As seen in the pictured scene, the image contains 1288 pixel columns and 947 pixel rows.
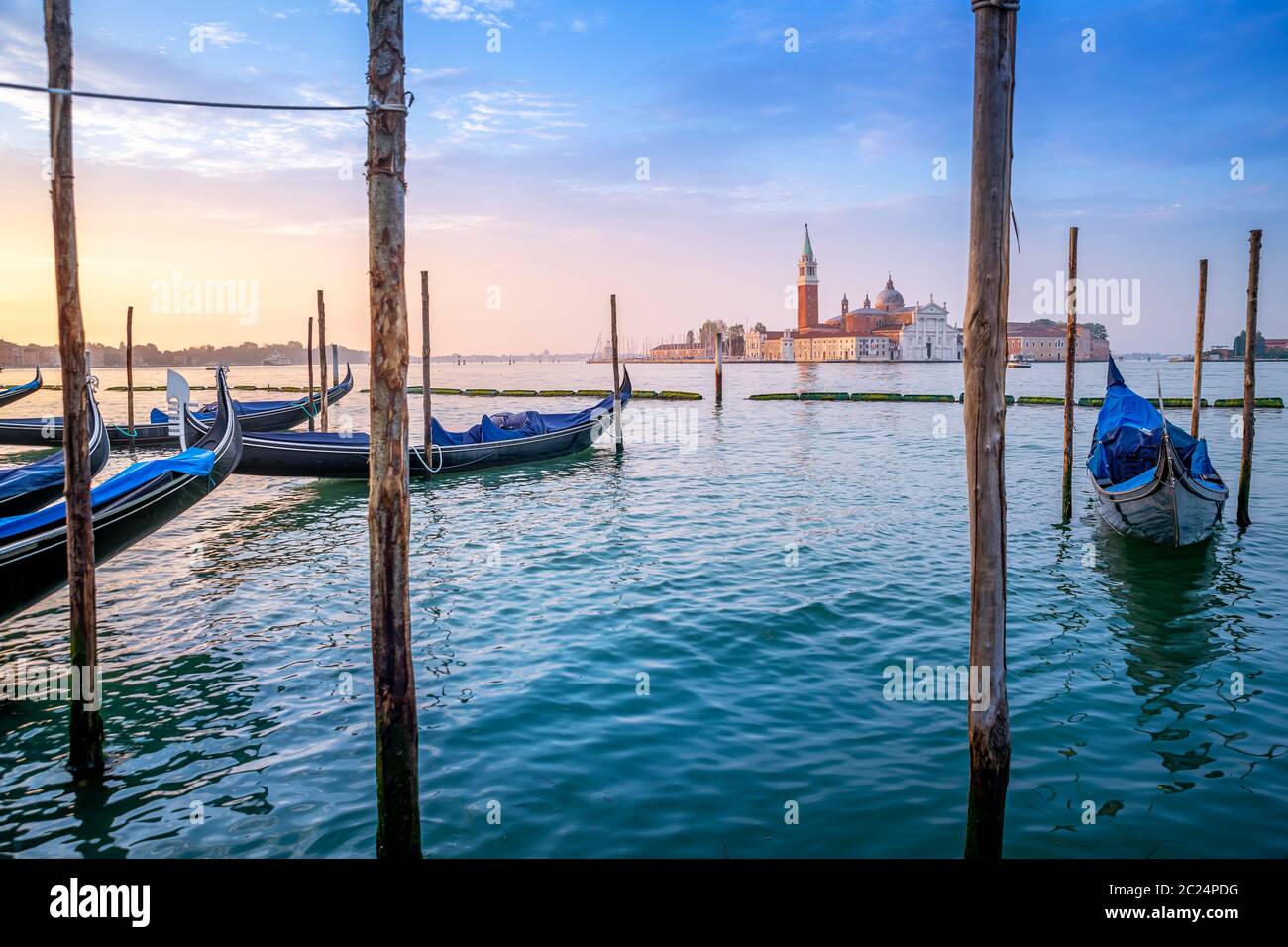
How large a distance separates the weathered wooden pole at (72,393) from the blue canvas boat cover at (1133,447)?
1038 cm

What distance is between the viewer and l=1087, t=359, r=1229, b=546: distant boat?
A: 9703 millimetres

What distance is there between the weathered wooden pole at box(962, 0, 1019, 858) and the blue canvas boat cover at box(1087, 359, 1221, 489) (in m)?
7.98

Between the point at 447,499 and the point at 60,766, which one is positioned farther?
the point at 447,499

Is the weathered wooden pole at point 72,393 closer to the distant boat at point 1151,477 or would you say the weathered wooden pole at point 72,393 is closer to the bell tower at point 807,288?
Answer: the distant boat at point 1151,477

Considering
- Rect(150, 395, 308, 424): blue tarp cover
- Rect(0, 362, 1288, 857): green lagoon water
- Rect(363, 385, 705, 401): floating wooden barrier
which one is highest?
Rect(363, 385, 705, 401): floating wooden barrier

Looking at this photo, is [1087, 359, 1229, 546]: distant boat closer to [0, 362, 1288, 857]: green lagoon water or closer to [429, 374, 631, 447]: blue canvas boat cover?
[0, 362, 1288, 857]: green lagoon water

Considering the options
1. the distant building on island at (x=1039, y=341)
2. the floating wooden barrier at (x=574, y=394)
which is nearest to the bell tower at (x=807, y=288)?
the distant building on island at (x=1039, y=341)

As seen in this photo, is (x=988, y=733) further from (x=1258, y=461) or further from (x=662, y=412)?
(x=662, y=412)

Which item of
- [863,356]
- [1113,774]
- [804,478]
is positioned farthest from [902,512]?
[863,356]

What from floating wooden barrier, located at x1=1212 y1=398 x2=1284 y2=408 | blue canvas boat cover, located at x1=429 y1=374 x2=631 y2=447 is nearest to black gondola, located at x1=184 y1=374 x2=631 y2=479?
blue canvas boat cover, located at x1=429 y1=374 x2=631 y2=447

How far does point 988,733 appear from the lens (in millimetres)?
3604

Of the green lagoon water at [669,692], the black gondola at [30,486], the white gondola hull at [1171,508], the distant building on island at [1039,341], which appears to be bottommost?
the green lagoon water at [669,692]

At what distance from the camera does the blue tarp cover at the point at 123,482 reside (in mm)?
6180
